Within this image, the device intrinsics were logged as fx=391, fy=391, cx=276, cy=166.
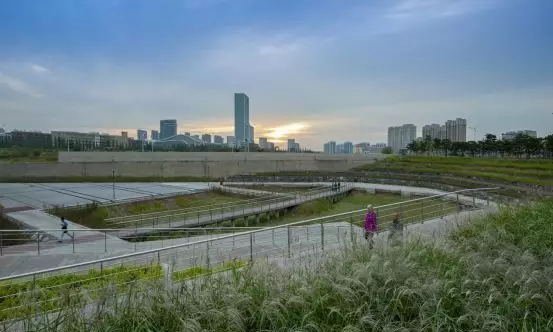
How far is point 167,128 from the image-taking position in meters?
127

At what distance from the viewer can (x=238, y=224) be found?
22484 mm

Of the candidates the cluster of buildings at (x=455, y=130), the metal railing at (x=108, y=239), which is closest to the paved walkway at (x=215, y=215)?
the metal railing at (x=108, y=239)

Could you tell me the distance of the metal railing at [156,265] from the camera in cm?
435

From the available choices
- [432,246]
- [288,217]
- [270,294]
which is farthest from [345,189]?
[270,294]

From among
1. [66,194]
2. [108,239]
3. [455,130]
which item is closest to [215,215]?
[108,239]

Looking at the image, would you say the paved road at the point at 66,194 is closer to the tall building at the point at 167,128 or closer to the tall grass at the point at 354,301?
the tall grass at the point at 354,301

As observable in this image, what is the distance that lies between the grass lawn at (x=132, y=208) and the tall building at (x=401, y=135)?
115 meters

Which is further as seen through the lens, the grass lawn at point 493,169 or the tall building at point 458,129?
the tall building at point 458,129

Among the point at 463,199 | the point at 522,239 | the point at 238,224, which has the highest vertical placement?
the point at 522,239

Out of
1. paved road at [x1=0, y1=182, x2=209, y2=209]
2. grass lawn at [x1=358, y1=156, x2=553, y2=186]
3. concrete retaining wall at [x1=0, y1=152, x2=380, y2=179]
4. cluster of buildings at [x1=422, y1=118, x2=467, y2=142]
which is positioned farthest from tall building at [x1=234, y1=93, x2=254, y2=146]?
paved road at [x1=0, y1=182, x2=209, y2=209]

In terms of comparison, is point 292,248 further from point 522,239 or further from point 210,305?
point 210,305

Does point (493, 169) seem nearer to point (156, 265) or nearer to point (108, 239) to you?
point (108, 239)

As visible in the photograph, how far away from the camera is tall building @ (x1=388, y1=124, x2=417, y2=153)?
13875 centimetres

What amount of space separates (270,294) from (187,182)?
37.3 metres
